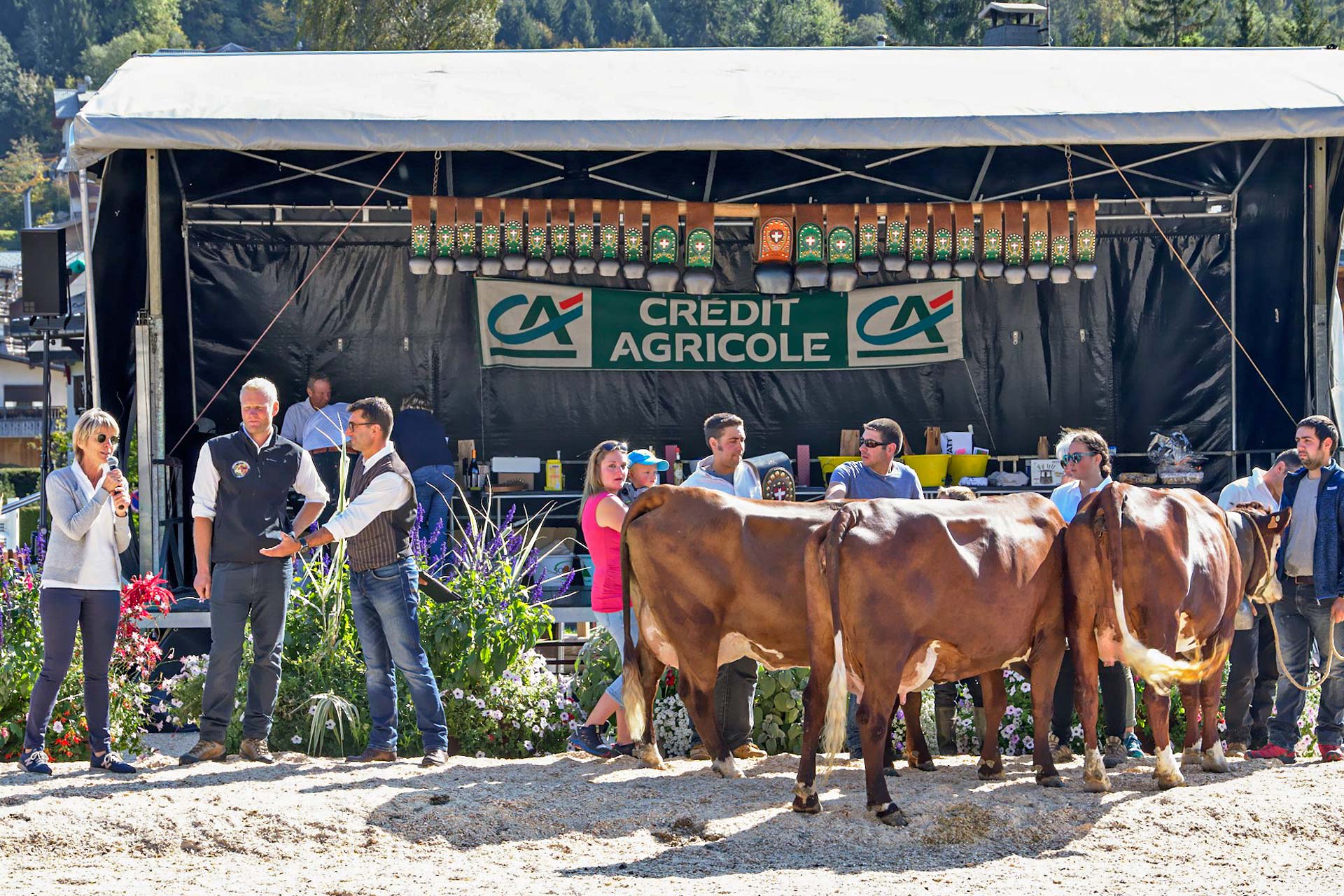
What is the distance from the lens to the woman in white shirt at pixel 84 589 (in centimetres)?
657

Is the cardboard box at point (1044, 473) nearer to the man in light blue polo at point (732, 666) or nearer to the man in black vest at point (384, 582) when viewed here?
the man in light blue polo at point (732, 666)

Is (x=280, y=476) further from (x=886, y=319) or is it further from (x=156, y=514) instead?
(x=886, y=319)

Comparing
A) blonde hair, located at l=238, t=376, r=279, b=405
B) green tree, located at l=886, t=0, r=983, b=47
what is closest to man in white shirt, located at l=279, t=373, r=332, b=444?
blonde hair, located at l=238, t=376, r=279, b=405

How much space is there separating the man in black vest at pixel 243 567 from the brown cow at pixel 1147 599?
3.56 metres

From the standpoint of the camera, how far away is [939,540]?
614 centimetres

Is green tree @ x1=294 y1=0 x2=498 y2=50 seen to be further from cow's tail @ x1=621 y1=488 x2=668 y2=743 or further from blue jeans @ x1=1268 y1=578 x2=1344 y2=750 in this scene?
blue jeans @ x1=1268 y1=578 x2=1344 y2=750

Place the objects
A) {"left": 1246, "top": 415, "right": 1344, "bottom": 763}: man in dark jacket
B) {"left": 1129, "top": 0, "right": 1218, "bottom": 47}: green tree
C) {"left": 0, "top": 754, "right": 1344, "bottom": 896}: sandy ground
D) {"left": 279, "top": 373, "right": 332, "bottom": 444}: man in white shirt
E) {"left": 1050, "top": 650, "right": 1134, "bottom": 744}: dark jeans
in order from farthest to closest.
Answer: {"left": 1129, "top": 0, "right": 1218, "bottom": 47}: green tree < {"left": 279, "top": 373, "right": 332, "bottom": 444}: man in white shirt < {"left": 1246, "top": 415, "right": 1344, "bottom": 763}: man in dark jacket < {"left": 1050, "top": 650, "right": 1134, "bottom": 744}: dark jeans < {"left": 0, "top": 754, "right": 1344, "bottom": 896}: sandy ground

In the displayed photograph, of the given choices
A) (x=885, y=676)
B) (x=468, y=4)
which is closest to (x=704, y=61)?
→ (x=885, y=676)

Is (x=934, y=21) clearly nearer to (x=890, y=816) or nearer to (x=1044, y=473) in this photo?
(x=1044, y=473)

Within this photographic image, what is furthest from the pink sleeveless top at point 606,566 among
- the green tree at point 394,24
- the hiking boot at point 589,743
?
the green tree at point 394,24

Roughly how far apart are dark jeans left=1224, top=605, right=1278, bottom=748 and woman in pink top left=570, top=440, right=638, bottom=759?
9.64 ft

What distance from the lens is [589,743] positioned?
723 centimetres

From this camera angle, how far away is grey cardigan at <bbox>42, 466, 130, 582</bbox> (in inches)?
258

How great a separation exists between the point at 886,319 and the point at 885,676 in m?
6.46
